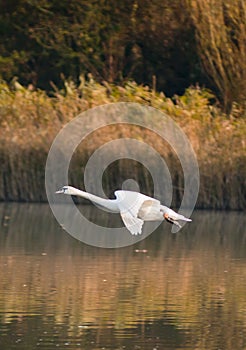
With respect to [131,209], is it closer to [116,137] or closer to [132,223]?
[132,223]

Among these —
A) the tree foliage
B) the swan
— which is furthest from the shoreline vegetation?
the swan

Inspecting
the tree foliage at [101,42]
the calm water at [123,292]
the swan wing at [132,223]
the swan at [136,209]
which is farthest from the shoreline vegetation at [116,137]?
the swan wing at [132,223]

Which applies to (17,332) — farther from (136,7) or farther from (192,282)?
(136,7)

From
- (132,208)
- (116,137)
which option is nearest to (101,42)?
(116,137)

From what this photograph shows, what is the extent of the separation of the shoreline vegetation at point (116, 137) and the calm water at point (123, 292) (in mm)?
3580

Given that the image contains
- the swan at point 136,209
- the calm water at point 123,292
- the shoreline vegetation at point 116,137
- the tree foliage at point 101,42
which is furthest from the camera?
the tree foliage at point 101,42

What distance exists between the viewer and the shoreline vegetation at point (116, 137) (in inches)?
800

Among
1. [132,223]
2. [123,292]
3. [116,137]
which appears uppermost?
[132,223]

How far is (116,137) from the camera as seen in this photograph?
70.4 feet

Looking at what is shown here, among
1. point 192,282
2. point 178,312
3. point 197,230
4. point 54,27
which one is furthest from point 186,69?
point 178,312

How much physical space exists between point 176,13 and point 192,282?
56.0 feet

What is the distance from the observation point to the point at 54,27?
28.3m

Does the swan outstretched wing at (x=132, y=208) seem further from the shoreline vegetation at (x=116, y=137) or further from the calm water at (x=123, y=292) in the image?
the shoreline vegetation at (x=116, y=137)

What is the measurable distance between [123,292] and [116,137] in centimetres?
1055
